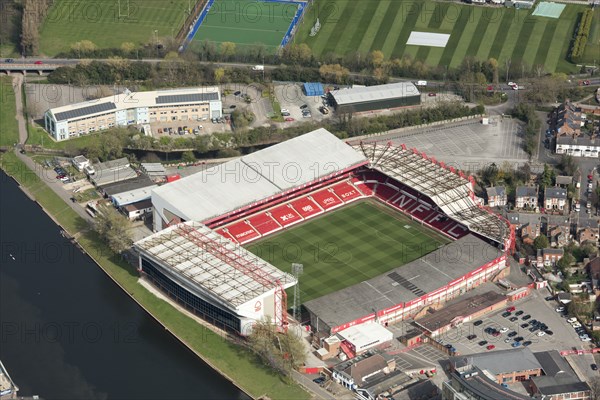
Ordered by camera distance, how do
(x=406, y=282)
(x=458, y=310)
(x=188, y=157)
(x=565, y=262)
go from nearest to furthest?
(x=458, y=310)
(x=406, y=282)
(x=565, y=262)
(x=188, y=157)

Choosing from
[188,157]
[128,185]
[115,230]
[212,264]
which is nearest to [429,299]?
[212,264]

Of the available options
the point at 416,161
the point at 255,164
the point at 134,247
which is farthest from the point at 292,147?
the point at 134,247

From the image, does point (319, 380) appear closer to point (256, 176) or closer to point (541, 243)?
point (256, 176)

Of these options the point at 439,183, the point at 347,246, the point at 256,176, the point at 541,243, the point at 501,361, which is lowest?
the point at 501,361

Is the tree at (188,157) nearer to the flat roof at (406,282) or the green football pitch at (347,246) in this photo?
the green football pitch at (347,246)

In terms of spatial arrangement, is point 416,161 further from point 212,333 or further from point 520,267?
point 212,333

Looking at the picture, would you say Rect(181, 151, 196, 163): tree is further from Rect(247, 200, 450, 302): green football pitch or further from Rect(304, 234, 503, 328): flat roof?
Rect(304, 234, 503, 328): flat roof

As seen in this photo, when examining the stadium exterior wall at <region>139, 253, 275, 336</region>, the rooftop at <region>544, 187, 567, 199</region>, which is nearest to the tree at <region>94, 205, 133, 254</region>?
the stadium exterior wall at <region>139, 253, 275, 336</region>
